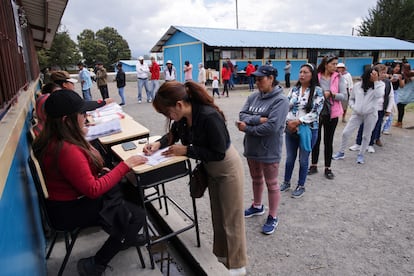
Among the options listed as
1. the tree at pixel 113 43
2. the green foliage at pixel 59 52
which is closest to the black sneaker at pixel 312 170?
the green foliage at pixel 59 52

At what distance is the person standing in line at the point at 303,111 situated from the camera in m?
3.54

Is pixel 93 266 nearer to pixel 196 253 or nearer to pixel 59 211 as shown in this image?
pixel 59 211

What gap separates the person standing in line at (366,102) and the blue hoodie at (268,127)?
2753mm

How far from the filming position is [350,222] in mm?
3264

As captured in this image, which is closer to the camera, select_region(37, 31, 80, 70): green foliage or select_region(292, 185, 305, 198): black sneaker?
select_region(292, 185, 305, 198): black sneaker

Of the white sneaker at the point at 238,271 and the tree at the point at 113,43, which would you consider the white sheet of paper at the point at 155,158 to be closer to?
the white sneaker at the point at 238,271

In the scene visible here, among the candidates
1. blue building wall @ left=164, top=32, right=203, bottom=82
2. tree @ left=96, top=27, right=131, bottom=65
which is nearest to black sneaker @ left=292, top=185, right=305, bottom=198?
blue building wall @ left=164, top=32, right=203, bottom=82

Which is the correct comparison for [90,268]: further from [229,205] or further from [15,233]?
[229,205]

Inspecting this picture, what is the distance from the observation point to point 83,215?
81.5 inches

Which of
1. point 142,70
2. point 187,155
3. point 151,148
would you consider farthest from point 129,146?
point 142,70

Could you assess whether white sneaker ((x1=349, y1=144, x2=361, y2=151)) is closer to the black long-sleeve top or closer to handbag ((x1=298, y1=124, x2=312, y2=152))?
handbag ((x1=298, y1=124, x2=312, y2=152))

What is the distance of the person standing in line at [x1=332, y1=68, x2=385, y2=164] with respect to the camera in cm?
482

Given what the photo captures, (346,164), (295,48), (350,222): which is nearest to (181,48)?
(295,48)

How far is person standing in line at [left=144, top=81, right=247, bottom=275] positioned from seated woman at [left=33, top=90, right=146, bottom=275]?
0.43 m
